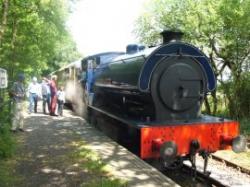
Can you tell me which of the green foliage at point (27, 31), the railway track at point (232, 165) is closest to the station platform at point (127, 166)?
the railway track at point (232, 165)

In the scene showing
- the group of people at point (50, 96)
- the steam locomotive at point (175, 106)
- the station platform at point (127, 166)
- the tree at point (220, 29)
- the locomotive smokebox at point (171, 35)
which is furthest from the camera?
the group of people at point (50, 96)

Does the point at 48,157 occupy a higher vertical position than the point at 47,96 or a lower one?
lower

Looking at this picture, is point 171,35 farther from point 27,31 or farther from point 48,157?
point 27,31

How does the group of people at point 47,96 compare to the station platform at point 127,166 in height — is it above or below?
above

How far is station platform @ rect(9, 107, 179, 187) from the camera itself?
7.26 metres

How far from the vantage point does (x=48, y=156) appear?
9.34 meters

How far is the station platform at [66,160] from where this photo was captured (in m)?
7.26

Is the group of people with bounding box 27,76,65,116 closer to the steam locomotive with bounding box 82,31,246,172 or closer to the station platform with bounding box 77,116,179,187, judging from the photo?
the station platform with bounding box 77,116,179,187

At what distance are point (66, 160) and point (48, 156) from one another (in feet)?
2.01

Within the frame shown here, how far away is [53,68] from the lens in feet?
189

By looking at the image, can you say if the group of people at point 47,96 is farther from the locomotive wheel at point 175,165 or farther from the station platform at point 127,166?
the locomotive wheel at point 175,165

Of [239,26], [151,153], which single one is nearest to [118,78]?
[151,153]

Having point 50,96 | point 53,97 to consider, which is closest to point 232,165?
point 53,97

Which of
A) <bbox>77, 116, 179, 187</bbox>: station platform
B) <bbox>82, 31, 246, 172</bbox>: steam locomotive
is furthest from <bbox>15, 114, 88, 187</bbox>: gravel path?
<bbox>82, 31, 246, 172</bbox>: steam locomotive
